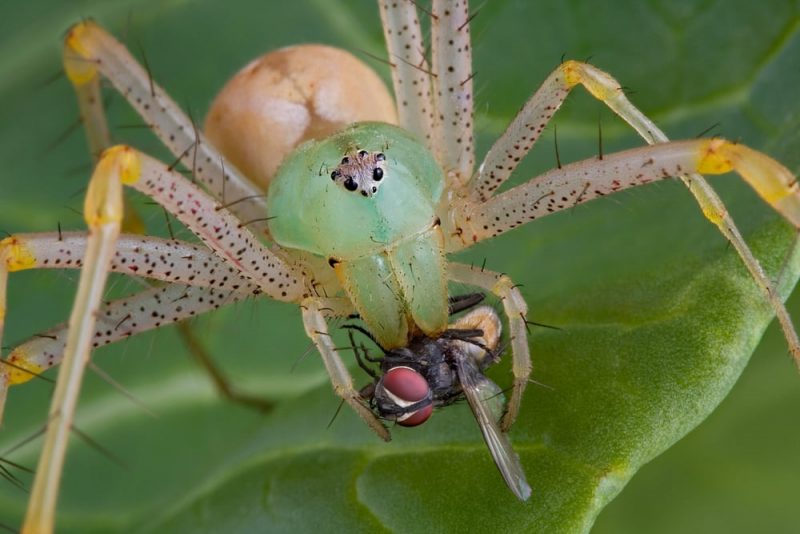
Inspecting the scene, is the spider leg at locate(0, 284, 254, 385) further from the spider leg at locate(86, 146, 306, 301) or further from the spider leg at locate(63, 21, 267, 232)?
the spider leg at locate(63, 21, 267, 232)

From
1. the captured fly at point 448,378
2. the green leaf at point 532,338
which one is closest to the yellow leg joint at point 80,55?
the green leaf at point 532,338

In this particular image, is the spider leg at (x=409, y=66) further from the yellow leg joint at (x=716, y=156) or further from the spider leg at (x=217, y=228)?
the yellow leg joint at (x=716, y=156)

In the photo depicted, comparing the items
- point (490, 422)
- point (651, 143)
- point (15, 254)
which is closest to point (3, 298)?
point (15, 254)

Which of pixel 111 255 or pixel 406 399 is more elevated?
pixel 111 255

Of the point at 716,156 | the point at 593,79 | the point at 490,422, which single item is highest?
the point at 593,79

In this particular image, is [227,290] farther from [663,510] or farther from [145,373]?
[663,510]

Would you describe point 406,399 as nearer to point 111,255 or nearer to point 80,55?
point 111,255

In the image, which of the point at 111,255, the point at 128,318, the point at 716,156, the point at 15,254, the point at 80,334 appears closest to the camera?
the point at 80,334
